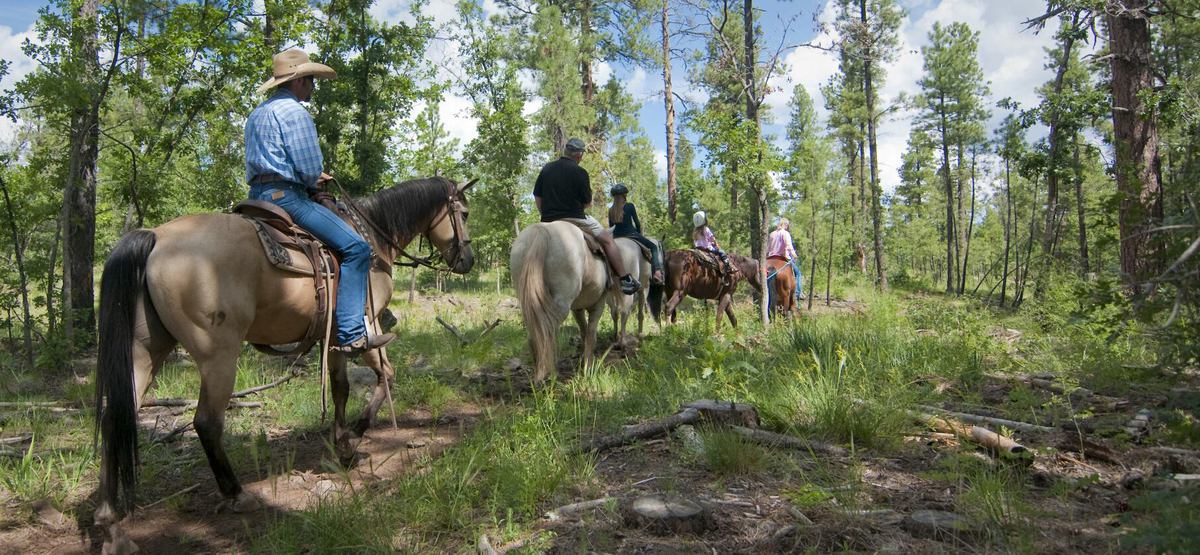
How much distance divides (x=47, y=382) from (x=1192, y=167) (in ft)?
35.1

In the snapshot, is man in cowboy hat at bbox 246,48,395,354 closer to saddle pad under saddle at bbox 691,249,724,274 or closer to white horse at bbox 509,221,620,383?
white horse at bbox 509,221,620,383

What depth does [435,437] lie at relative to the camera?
528cm

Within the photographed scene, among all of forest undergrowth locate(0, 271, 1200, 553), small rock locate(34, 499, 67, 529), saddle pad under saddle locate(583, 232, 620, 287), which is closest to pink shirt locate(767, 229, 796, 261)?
forest undergrowth locate(0, 271, 1200, 553)

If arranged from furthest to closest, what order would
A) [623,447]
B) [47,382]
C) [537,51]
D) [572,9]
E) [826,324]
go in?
[572,9] < [537,51] < [826,324] < [47,382] < [623,447]

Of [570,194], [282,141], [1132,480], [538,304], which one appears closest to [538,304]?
[538,304]

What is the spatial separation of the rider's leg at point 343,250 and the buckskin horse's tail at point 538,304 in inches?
84.1

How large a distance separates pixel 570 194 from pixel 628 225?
228cm

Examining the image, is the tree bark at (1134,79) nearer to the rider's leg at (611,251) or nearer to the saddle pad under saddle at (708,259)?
the saddle pad under saddle at (708,259)

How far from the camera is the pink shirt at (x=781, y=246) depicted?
12.8 meters

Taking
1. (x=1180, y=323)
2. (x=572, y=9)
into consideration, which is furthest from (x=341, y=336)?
(x=572, y=9)

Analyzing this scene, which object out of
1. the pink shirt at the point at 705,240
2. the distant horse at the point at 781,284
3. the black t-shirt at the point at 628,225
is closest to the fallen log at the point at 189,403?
the black t-shirt at the point at 628,225

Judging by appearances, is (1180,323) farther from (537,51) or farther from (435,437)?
(537,51)

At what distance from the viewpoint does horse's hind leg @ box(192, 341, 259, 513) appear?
3.74 m

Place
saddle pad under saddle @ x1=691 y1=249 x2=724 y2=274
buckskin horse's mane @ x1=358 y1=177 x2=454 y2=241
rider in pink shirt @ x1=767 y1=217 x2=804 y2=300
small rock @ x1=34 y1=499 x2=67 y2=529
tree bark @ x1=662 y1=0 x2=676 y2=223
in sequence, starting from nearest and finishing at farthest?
small rock @ x1=34 y1=499 x2=67 y2=529, buckskin horse's mane @ x1=358 y1=177 x2=454 y2=241, saddle pad under saddle @ x1=691 y1=249 x2=724 y2=274, rider in pink shirt @ x1=767 y1=217 x2=804 y2=300, tree bark @ x1=662 y1=0 x2=676 y2=223
